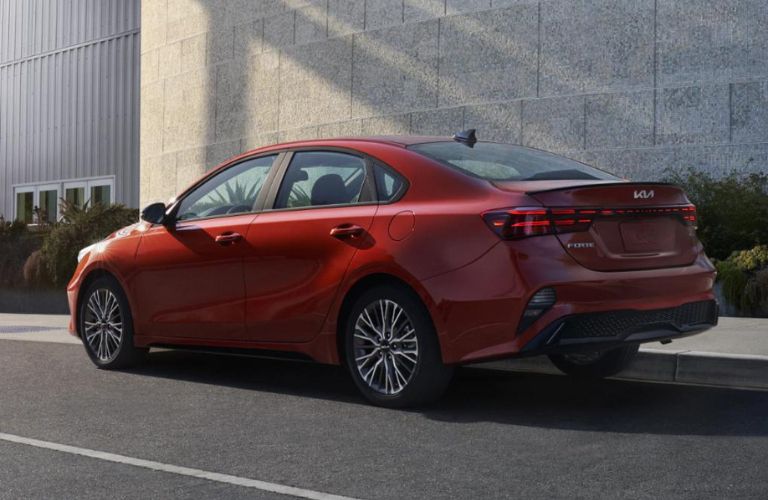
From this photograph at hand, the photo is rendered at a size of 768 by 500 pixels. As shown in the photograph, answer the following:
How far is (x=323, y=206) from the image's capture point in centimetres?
708

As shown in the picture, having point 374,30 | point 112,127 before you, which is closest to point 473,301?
point 374,30

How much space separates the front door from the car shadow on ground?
1.67ft

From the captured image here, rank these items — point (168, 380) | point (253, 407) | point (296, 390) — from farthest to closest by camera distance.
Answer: point (168, 380)
point (296, 390)
point (253, 407)

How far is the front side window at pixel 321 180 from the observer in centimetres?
702

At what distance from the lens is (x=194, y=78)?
66.3 ft

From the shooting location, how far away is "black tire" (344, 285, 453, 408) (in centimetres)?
632

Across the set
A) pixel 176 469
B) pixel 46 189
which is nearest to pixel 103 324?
pixel 176 469

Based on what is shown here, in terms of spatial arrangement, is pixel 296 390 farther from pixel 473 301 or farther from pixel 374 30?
pixel 374 30

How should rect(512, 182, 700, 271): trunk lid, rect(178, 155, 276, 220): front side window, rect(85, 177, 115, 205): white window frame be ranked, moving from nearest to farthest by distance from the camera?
1. rect(512, 182, 700, 271): trunk lid
2. rect(178, 155, 276, 220): front side window
3. rect(85, 177, 115, 205): white window frame

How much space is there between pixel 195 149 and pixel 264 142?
2.04 m

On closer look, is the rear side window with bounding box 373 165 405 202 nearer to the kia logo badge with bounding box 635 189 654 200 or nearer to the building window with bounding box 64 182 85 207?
the kia logo badge with bounding box 635 189 654 200

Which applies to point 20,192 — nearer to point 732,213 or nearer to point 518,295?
point 732,213

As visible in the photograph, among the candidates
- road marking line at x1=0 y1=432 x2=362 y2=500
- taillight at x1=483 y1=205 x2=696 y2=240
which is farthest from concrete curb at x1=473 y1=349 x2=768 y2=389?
road marking line at x1=0 y1=432 x2=362 y2=500

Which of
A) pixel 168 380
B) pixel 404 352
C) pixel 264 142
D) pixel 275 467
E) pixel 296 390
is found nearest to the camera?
pixel 275 467
